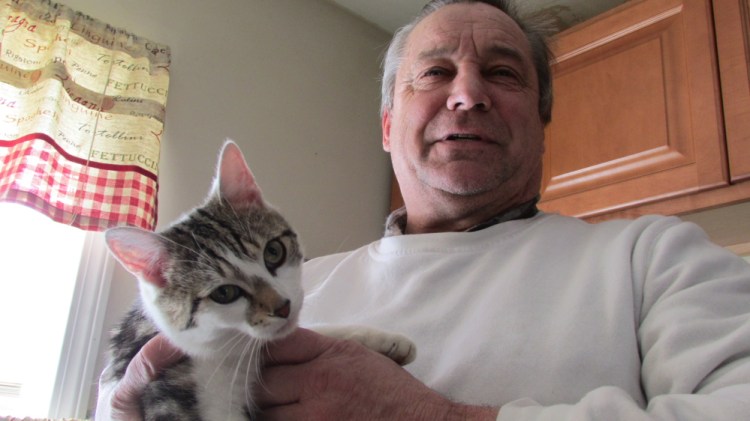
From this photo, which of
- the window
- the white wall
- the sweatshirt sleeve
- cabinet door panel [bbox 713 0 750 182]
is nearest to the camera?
the sweatshirt sleeve

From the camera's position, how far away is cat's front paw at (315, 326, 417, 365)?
830mm

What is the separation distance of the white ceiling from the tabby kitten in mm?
1851

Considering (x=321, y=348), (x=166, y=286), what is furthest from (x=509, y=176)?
(x=166, y=286)

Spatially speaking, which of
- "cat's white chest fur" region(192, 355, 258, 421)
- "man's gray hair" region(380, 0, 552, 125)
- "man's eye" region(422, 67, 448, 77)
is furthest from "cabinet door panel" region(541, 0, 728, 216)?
"cat's white chest fur" region(192, 355, 258, 421)

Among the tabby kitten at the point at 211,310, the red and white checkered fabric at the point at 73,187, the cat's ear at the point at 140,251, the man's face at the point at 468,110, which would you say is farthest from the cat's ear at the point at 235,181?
the red and white checkered fabric at the point at 73,187

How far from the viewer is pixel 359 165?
292 centimetres

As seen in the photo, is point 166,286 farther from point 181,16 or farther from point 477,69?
point 181,16

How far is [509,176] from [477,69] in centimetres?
28

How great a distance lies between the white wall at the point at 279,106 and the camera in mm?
2256

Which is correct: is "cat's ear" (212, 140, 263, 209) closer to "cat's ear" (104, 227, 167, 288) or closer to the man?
"cat's ear" (104, 227, 167, 288)

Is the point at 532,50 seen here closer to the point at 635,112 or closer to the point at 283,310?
the point at 635,112

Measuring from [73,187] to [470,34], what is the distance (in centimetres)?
140

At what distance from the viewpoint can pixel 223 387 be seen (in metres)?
0.75

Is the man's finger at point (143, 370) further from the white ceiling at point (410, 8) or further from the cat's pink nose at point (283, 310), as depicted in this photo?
the white ceiling at point (410, 8)
